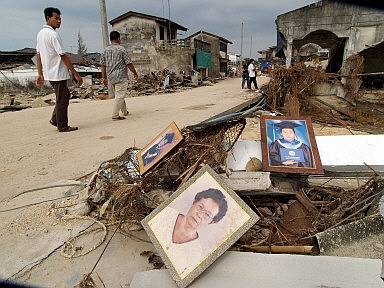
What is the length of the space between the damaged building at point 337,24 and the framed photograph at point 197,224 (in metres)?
9.88

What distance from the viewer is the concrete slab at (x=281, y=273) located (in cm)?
159

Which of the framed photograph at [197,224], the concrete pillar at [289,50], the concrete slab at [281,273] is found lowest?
the concrete slab at [281,273]

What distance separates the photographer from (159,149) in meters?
2.58

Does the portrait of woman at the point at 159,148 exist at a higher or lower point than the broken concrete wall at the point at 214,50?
lower

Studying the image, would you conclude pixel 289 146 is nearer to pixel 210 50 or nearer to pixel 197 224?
pixel 197 224

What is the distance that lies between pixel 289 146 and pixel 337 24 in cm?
952

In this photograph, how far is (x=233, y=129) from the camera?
2723 mm

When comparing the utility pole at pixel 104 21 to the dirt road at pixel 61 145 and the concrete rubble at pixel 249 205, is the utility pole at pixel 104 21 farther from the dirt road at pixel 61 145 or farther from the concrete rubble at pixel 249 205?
the concrete rubble at pixel 249 205

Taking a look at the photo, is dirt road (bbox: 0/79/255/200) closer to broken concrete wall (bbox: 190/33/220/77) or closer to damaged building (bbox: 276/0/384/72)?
damaged building (bbox: 276/0/384/72)

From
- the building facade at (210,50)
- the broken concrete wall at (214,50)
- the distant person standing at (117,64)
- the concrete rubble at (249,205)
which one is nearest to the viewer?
the concrete rubble at (249,205)

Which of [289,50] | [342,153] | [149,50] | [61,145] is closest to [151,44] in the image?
[149,50]

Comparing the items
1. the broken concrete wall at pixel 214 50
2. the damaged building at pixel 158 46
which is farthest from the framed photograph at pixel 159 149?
the broken concrete wall at pixel 214 50

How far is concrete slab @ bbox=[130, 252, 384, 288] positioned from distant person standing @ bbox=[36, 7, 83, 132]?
4.26 meters

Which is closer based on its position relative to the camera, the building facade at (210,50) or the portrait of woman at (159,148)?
the portrait of woman at (159,148)
